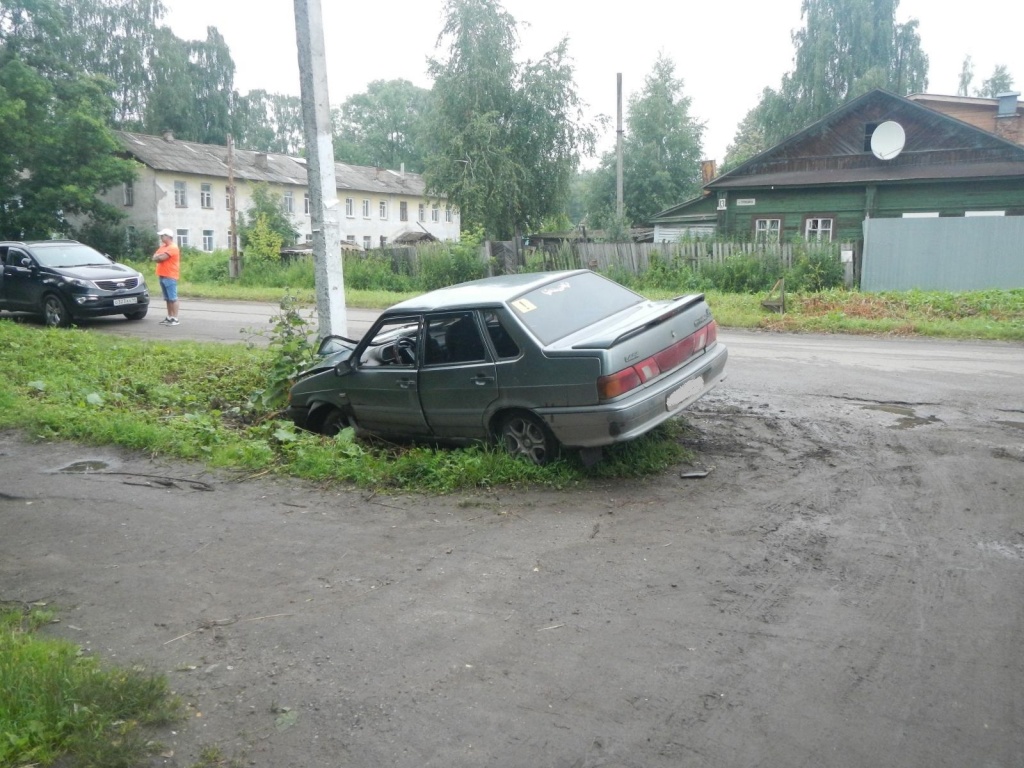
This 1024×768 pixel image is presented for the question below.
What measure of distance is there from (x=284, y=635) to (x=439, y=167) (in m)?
34.4

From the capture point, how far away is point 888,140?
96.5 feet

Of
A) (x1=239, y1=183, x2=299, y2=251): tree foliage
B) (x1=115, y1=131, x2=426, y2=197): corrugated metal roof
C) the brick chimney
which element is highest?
(x1=115, y1=131, x2=426, y2=197): corrugated metal roof

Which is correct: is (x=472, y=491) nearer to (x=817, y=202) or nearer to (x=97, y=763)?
(x=97, y=763)

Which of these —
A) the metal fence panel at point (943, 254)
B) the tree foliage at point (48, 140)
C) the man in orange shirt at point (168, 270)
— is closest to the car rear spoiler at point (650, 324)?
the man in orange shirt at point (168, 270)

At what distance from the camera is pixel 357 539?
220 inches

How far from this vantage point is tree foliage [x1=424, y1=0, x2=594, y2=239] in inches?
1433

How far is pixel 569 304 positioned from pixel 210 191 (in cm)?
5214

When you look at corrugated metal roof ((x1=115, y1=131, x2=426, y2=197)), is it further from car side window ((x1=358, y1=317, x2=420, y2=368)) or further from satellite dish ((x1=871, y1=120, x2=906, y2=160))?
car side window ((x1=358, y1=317, x2=420, y2=368))

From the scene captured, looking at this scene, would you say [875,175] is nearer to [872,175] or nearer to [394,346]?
[872,175]

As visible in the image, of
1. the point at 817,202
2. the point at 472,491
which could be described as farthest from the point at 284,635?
the point at 817,202

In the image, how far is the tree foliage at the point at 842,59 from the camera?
158 ft

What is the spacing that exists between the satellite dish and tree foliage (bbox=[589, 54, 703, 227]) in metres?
27.2

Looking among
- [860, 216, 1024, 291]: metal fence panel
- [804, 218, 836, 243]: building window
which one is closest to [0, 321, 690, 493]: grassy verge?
[860, 216, 1024, 291]: metal fence panel

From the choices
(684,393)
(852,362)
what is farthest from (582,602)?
(852,362)
